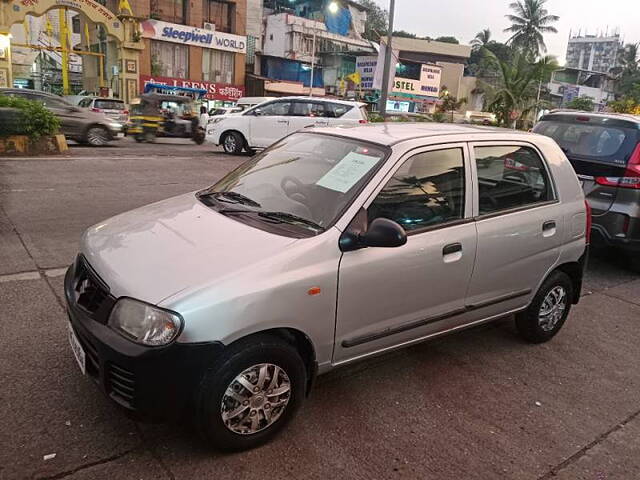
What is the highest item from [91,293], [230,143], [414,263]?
[414,263]

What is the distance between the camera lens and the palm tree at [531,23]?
67938mm

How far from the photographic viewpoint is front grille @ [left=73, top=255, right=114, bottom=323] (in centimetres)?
260

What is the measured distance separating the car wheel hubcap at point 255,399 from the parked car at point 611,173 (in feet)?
15.7

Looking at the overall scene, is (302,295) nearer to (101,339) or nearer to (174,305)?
(174,305)

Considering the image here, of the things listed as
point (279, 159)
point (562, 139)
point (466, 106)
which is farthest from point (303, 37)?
point (279, 159)

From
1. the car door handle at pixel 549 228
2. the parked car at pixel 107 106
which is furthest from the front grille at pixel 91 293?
the parked car at pixel 107 106

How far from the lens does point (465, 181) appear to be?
11.7 feet

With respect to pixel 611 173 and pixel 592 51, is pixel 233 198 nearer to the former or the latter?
pixel 611 173

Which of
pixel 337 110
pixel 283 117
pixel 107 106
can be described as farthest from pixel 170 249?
pixel 107 106

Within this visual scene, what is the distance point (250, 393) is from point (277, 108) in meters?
13.4

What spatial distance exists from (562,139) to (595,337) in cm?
301

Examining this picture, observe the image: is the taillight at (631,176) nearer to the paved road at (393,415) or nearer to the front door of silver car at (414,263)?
the paved road at (393,415)

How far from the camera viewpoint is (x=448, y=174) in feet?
11.6

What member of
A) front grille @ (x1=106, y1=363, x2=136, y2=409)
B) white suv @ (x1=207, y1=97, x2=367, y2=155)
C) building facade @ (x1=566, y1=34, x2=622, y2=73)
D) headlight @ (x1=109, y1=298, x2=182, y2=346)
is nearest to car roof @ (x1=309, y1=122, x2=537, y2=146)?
headlight @ (x1=109, y1=298, x2=182, y2=346)
